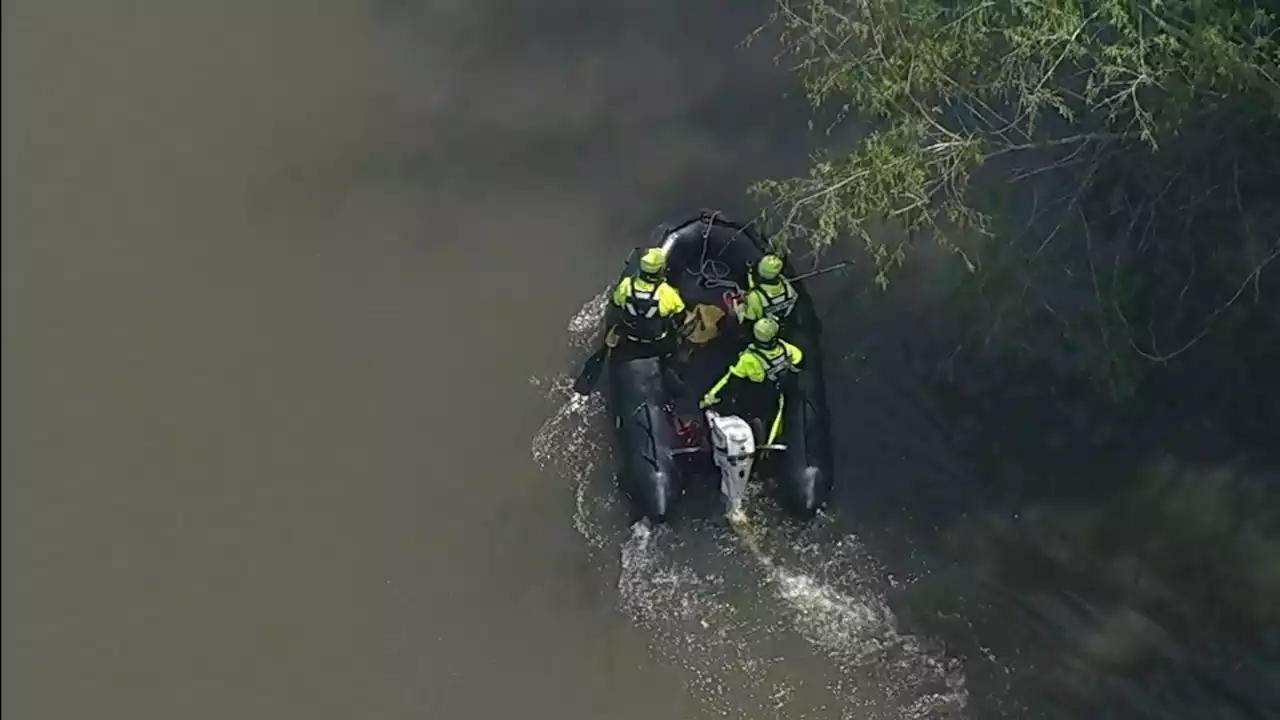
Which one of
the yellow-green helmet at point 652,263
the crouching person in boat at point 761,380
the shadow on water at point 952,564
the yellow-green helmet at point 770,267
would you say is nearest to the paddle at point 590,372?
the shadow on water at point 952,564

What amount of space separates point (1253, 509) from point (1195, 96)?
3412 mm

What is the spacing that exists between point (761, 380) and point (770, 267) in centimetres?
99

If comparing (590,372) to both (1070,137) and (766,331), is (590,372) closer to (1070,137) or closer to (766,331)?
(766,331)

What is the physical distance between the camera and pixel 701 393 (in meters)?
11.5

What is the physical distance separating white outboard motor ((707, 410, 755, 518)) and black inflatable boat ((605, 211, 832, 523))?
0.29m

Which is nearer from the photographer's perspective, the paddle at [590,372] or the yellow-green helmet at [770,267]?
the yellow-green helmet at [770,267]

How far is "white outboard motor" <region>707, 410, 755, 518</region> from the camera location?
Answer: 1040cm

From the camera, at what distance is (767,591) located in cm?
1063

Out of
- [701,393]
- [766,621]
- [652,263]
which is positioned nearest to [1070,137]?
[652,263]

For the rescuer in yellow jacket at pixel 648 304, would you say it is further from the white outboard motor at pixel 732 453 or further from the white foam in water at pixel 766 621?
the white foam in water at pixel 766 621

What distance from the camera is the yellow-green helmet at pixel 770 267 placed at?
35.8 feet

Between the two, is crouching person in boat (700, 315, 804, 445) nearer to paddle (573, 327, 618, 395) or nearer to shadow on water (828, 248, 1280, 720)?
shadow on water (828, 248, 1280, 720)

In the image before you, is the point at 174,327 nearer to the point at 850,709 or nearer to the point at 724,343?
the point at 724,343

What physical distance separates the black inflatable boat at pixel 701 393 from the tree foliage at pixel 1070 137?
77 cm
